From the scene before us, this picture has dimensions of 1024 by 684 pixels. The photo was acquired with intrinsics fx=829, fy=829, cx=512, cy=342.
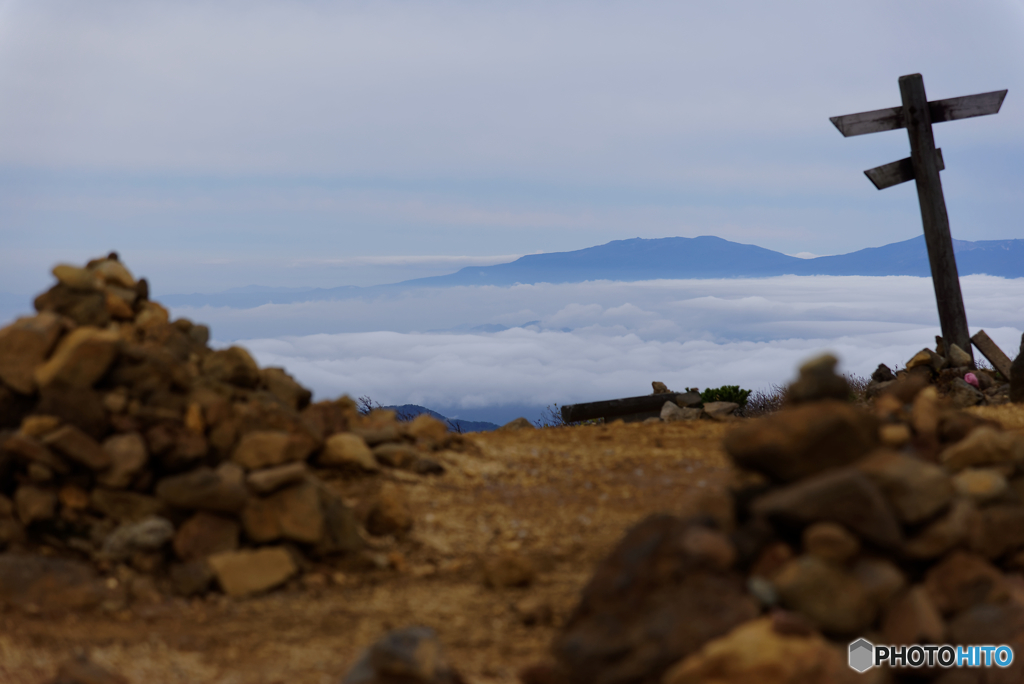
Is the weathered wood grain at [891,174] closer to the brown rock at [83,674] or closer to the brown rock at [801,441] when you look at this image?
the brown rock at [801,441]

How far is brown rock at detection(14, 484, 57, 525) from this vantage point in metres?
5.31

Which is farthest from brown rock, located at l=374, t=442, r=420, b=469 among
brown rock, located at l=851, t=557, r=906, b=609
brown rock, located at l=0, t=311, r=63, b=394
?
brown rock, located at l=851, t=557, r=906, b=609

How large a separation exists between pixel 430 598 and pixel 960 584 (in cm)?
282

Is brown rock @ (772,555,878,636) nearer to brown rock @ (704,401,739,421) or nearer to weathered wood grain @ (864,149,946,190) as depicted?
brown rock @ (704,401,739,421)

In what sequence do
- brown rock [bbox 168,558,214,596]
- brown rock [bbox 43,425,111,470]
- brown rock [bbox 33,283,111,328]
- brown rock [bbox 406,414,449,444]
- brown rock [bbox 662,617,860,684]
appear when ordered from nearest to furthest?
brown rock [bbox 662,617,860,684] → brown rock [bbox 168,558,214,596] → brown rock [bbox 43,425,111,470] → brown rock [bbox 33,283,111,328] → brown rock [bbox 406,414,449,444]

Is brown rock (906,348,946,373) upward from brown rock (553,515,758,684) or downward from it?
upward

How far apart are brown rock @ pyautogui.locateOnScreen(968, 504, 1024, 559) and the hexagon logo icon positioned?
108 centimetres

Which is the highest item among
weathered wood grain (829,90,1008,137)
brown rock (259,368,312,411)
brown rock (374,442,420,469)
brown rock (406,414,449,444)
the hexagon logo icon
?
weathered wood grain (829,90,1008,137)

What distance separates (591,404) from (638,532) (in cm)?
889

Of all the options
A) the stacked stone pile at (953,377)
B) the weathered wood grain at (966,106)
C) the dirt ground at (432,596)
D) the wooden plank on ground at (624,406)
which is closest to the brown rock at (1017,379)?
the stacked stone pile at (953,377)

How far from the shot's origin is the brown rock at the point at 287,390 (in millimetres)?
6539

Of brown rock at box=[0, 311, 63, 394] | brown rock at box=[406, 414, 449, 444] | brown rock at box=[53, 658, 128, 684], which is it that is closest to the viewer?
brown rock at box=[53, 658, 128, 684]

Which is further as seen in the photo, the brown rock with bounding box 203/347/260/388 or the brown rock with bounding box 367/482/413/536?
the brown rock with bounding box 203/347/260/388

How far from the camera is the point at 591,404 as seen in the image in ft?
42.2
